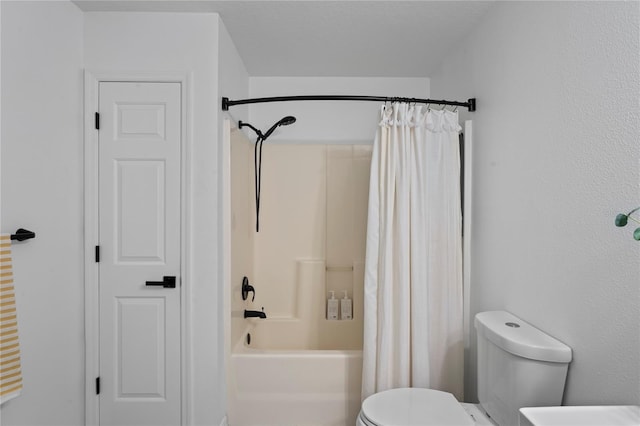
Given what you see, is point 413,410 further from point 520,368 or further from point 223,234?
point 223,234

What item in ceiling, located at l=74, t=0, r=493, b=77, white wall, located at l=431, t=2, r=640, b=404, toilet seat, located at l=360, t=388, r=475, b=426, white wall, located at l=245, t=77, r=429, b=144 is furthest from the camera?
white wall, located at l=245, t=77, r=429, b=144

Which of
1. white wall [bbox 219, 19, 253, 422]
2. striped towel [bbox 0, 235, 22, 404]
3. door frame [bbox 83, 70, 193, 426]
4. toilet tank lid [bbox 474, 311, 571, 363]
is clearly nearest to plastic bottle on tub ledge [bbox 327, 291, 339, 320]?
white wall [bbox 219, 19, 253, 422]

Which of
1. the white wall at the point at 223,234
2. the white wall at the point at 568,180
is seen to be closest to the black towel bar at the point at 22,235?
the white wall at the point at 223,234

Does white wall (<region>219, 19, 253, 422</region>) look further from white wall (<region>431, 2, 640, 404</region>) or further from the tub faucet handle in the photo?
white wall (<region>431, 2, 640, 404</region>)

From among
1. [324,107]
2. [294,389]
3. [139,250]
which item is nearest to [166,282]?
[139,250]

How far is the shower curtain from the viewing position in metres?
2.12

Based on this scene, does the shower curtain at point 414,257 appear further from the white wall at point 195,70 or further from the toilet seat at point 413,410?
the white wall at point 195,70

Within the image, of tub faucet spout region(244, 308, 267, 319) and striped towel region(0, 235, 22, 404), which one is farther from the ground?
striped towel region(0, 235, 22, 404)

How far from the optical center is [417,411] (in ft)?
5.57

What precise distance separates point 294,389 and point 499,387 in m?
1.17

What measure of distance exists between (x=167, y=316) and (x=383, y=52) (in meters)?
2.16

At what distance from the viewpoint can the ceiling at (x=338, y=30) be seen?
2.11 m

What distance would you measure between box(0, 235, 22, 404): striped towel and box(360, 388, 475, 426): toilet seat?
54.6 inches

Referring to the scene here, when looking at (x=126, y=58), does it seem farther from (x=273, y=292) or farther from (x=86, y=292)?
(x=273, y=292)
